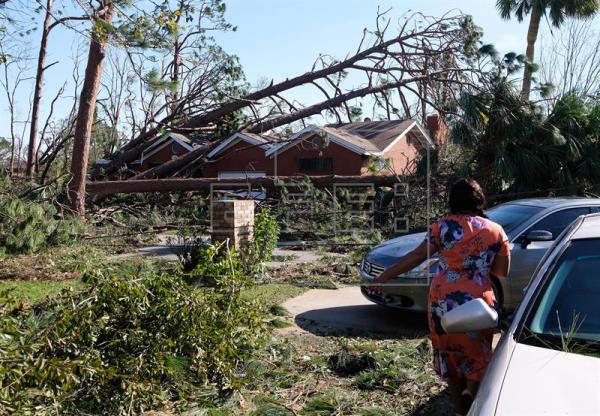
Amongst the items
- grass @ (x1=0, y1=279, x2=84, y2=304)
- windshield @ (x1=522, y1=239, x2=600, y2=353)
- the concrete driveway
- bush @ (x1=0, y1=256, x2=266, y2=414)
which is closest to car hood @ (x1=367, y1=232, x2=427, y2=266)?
the concrete driveway

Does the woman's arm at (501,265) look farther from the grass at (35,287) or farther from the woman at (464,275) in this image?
the grass at (35,287)

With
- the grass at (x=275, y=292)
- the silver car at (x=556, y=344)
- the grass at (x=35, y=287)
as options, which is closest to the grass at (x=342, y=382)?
the silver car at (x=556, y=344)

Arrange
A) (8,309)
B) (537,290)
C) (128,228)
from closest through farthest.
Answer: (537,290)
(8,309)
(128,228)

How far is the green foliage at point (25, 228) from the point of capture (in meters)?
11.4

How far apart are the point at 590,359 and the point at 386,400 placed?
231 cm

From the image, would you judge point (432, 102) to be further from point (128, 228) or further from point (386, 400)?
point (386, 400)

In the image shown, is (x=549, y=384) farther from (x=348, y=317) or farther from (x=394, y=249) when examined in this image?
(x=348, y=317)

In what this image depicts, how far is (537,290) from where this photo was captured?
3.14m

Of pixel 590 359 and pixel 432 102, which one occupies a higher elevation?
pixel 432 102

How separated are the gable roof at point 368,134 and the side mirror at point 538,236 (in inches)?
647

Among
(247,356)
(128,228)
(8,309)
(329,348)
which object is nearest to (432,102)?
(128,228)

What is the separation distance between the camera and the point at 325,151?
88.6ft

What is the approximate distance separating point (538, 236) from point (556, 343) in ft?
13.4

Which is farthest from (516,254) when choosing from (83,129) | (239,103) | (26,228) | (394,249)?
(239,103)
